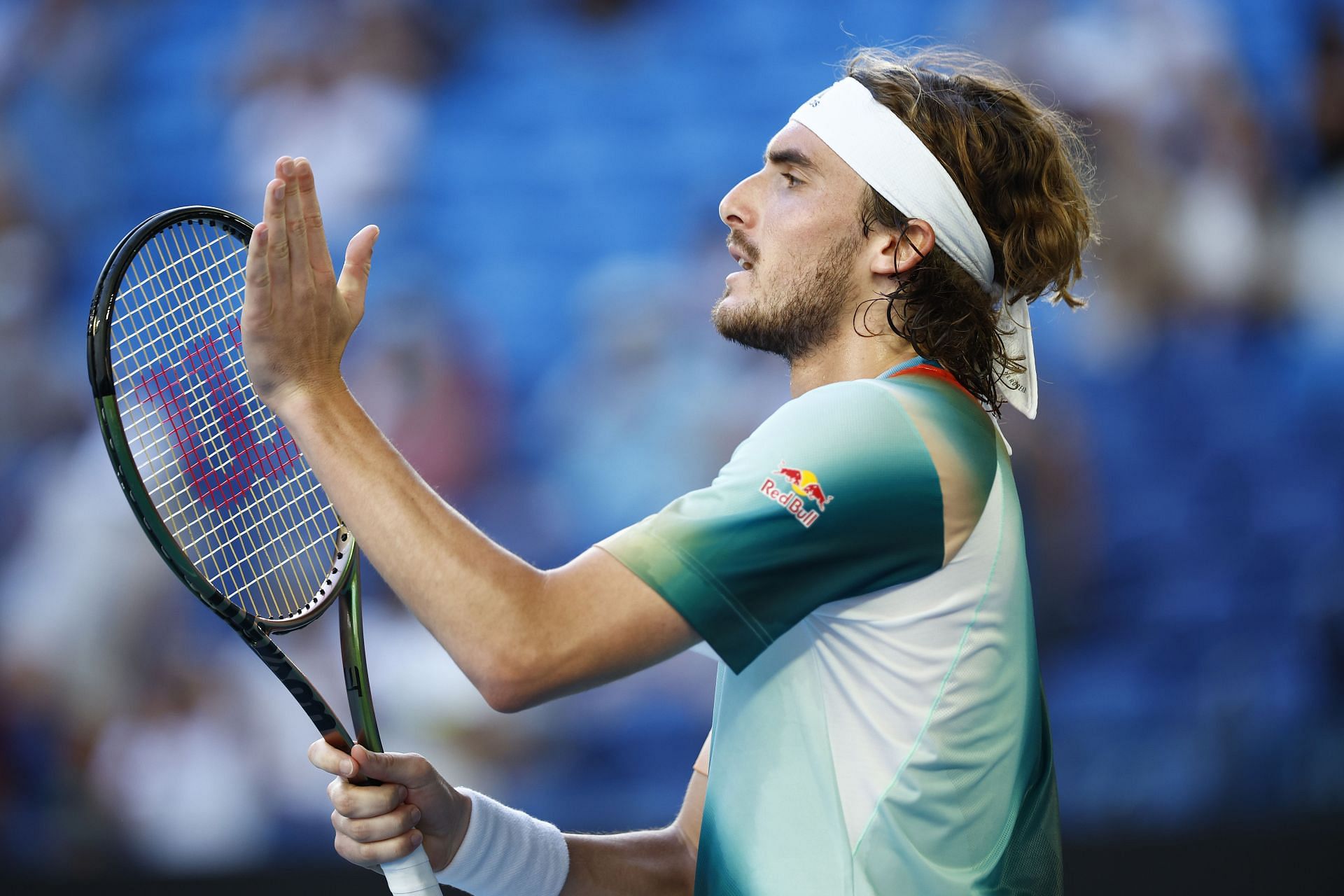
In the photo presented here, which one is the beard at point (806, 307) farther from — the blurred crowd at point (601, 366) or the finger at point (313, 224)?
the blurred crowd at point (601, 366)

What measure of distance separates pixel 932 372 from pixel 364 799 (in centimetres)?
98

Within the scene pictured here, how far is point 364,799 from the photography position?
1.75 metres

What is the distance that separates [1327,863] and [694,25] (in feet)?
12.1

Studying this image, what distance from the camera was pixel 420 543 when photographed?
4.76 feet

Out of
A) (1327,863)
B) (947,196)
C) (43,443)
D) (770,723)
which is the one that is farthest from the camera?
(43,443)

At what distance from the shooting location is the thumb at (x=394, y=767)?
176cm

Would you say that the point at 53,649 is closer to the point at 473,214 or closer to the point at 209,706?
the point at 209,706

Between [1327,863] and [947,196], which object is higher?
[947,196]

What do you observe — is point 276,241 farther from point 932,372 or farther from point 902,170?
point 902,170

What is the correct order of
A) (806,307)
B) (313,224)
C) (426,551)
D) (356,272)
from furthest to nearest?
(806,307)
(356,272)
(313,224)
(426,551)

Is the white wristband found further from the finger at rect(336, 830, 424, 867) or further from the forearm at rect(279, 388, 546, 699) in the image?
the forearm at rect(279, 388, 546, 699)

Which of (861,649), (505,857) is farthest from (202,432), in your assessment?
(861,649)

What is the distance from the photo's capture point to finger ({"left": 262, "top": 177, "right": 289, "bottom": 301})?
150cm

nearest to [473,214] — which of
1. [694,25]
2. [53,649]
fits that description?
[694,25]
